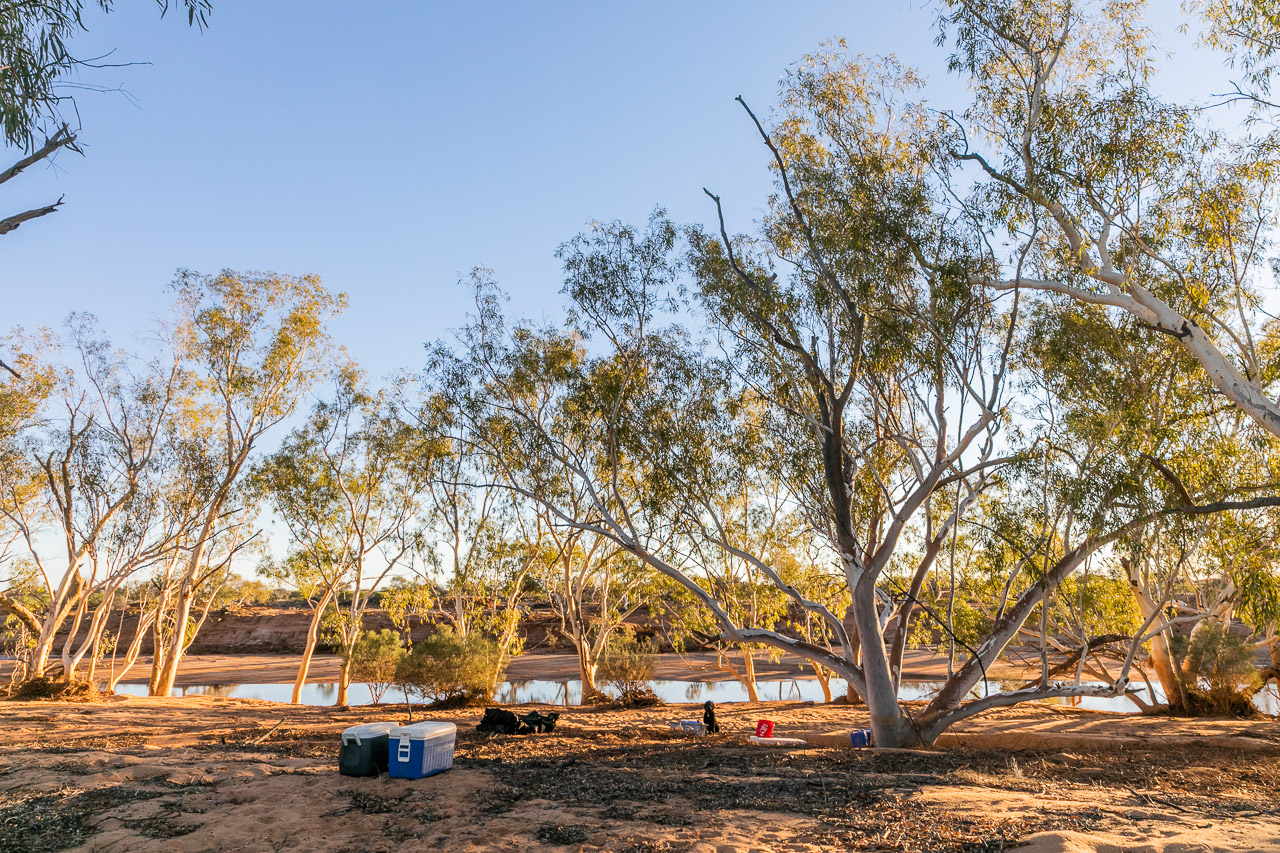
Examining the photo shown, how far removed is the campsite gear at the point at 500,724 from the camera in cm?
1002

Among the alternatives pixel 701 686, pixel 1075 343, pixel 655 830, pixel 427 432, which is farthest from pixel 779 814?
pixel 701 686

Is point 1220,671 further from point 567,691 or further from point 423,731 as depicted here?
point 567,691

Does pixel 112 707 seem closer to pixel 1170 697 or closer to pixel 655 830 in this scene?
pixel 655 830

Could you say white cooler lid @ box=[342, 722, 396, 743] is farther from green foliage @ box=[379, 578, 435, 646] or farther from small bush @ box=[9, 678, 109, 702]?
small bush @ box=[9, 678, 109, 702]

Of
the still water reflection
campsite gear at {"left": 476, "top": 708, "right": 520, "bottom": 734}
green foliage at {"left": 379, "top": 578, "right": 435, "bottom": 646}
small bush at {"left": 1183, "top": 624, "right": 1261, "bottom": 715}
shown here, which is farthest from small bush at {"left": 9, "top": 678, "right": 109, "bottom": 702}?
small bush at {"left": 1183, "top": 624, "right": 1261, "bottom": 715}

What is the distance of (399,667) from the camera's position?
612 inches

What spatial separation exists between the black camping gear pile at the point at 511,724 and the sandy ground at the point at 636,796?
9.0 inches

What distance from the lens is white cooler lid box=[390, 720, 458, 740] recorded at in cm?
649

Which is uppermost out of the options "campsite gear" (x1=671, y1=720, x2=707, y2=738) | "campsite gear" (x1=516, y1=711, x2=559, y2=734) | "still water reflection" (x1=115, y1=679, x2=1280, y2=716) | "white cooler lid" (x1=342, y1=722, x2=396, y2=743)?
"white cooler lid" (x1=342, y1=722, x2=396, y2=743)

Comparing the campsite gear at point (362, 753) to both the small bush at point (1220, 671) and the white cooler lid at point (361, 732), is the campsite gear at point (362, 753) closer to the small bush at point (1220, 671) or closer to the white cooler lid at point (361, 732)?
the white cooler lid at point (361, 732)

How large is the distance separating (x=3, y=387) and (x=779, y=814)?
19.7 meters

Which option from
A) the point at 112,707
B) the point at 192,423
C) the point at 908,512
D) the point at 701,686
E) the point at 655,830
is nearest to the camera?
the point at 655,830

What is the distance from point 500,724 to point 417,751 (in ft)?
12.3

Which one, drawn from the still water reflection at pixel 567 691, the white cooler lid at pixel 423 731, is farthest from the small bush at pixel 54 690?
the white cooler lid at pixel 423 731
